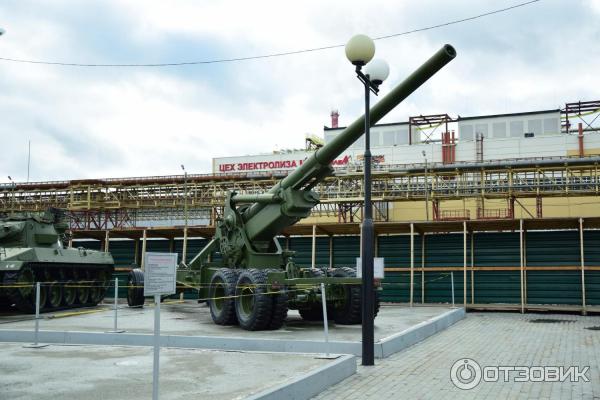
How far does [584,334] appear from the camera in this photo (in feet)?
46.6

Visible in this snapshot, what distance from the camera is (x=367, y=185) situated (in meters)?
10.4

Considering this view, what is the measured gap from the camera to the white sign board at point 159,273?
642 centimetres

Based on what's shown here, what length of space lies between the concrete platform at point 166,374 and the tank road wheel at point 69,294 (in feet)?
31.5

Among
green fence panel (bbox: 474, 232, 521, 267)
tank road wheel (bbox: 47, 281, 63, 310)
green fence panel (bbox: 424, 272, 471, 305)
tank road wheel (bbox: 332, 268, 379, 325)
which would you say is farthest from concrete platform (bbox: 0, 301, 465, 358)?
green fence panel (bbox: 474, 232, 521, 267)

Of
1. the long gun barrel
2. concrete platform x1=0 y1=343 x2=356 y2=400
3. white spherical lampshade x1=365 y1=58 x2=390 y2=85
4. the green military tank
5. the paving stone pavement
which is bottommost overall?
the paving stone pavement

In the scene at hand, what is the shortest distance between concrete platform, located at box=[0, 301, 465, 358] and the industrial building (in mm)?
3527

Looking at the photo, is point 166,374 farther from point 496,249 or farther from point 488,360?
point 496,249

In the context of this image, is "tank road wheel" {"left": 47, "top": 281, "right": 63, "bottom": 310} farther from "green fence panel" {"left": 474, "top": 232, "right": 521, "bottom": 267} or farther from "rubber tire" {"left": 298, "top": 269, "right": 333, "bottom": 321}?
"green fence panel" {"left": 474, "top": 232, "right": 521, "bottom": 267}

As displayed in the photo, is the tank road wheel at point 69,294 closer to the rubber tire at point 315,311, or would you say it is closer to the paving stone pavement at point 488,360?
the rubber tire at point 315,311

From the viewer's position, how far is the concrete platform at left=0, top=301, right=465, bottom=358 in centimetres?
1122

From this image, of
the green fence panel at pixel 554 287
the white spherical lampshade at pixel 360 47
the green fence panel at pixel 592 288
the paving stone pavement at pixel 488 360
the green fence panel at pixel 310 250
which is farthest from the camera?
the green fence panel at pixel 310 250

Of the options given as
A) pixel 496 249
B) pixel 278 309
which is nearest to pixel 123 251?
pixel 278 309

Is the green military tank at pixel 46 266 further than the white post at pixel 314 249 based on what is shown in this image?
No

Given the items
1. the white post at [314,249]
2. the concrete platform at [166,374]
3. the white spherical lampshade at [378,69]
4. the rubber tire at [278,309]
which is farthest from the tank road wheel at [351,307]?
the white post at [314,249]
